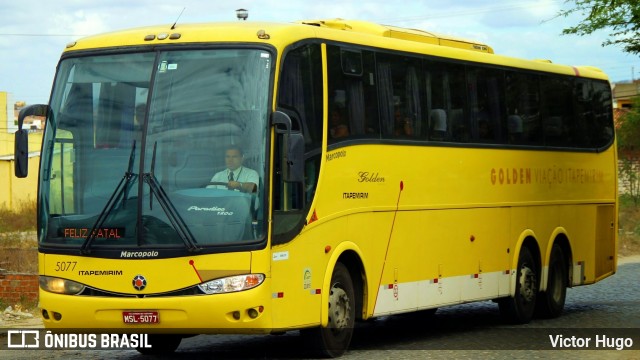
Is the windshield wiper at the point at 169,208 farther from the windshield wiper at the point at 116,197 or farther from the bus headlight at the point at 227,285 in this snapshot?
the bus headlight at the point at 227,285

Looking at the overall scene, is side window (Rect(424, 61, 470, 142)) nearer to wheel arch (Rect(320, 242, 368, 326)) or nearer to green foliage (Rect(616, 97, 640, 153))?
wheel arch (Rect(320, 242, 368, 326))

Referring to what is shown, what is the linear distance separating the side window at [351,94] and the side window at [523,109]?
429 cm

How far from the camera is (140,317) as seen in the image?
41.8 feet

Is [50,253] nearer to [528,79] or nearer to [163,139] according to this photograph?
[163,139]

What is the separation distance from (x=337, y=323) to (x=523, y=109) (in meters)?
6.58

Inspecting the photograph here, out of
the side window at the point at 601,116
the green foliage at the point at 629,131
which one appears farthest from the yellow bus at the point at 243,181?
the green foliage at the point at 629,131

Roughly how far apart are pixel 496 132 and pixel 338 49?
182 inches

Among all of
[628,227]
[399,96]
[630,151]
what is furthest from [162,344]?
[630,151]

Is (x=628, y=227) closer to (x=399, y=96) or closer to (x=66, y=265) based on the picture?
(x=399, y=96)

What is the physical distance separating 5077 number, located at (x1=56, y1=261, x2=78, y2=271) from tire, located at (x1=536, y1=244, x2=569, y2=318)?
9.20 metres

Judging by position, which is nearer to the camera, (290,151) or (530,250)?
(290,151)

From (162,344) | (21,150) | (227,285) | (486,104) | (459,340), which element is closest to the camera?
(227,285)

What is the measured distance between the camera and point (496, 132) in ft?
61.1

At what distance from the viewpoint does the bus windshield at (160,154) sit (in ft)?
41.8
